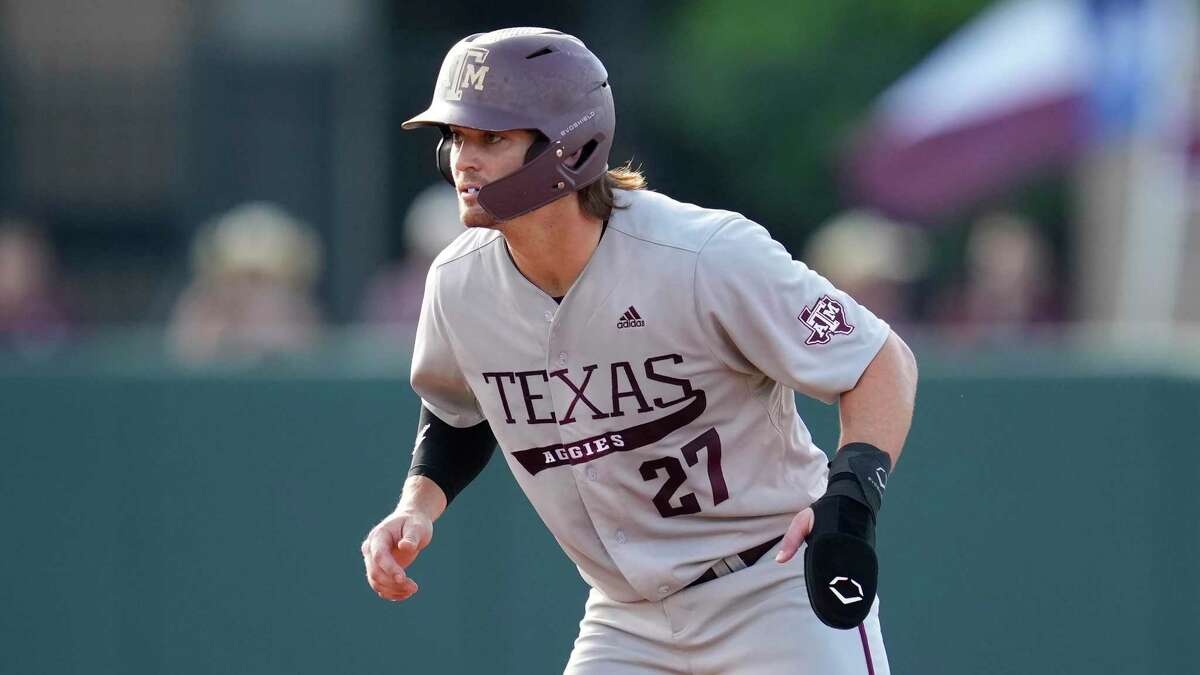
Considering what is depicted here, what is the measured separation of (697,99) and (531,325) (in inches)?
483

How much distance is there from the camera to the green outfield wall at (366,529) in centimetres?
745

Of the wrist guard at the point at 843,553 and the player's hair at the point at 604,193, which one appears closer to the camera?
the wrist guard at the point at 843,553

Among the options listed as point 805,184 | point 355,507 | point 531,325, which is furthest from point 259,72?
point 531,325

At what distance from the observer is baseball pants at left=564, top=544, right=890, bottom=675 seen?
4.64 meters

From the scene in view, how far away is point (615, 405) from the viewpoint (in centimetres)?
468

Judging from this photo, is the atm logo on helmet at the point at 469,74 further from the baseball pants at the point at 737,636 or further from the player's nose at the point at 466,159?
the baseball pants at the point at 737,636

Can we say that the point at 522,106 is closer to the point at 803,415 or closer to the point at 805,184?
the point at 803,415

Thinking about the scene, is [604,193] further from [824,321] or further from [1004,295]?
[1004,295]

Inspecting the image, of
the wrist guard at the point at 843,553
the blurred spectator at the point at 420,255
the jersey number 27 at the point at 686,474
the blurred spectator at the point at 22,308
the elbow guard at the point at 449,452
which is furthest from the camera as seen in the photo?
the blurred spectator at the point at 420,255

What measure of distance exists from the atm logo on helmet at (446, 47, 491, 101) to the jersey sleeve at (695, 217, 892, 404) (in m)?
0.65

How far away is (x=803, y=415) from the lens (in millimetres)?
7594

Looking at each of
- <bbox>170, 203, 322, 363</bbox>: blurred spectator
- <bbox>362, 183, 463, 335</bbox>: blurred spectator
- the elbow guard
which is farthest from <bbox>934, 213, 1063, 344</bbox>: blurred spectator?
the elbow guard

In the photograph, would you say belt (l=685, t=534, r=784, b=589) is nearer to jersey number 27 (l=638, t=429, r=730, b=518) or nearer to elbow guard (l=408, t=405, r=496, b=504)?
jersey number 27 (l=638, t=429, r=730, b=518)

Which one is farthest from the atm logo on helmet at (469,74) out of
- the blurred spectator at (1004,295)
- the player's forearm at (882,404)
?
the blurred spectator at (1004,295)
